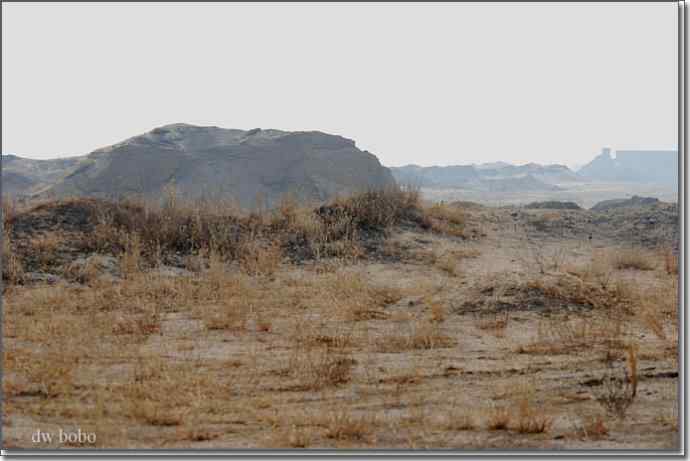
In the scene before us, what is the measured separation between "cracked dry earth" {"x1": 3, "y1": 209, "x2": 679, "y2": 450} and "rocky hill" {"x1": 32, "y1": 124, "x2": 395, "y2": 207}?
19773mm

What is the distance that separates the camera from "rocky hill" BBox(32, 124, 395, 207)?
1108 inches

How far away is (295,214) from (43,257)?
3.75 metres

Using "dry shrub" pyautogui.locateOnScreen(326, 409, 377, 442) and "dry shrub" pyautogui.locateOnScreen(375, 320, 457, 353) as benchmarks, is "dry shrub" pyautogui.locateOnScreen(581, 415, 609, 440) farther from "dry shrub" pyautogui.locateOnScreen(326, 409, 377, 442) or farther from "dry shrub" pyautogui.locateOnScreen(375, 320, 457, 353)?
"dry shrub" pyautogui.locateOnScreen(375, 320, 457, 353)

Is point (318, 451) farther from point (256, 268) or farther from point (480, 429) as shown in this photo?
Answer: point (256, 268)

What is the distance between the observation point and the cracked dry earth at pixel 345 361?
3.29m

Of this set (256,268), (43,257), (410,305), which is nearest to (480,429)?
(410,305)

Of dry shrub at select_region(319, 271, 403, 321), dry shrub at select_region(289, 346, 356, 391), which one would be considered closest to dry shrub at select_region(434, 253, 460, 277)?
dry shrub at select_region(319, 271, 403, 321)

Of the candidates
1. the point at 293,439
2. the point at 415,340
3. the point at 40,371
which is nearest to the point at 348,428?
the point at 293,439

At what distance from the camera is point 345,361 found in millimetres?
4371

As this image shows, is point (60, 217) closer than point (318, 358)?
No

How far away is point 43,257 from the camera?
802cm

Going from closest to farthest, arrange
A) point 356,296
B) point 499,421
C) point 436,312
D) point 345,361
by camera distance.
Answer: point 499,421 < point 345,361 < point 436,312 < point 356,296

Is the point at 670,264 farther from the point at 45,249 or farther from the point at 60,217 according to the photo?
the point at 60,217

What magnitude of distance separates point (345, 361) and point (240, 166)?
27.0 meters
